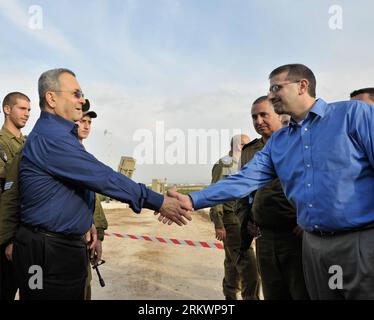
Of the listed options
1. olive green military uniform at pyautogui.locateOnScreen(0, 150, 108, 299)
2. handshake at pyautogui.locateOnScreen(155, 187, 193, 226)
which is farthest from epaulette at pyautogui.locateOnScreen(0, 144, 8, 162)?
handshake at pyautogui.locateOnScreen(155, 187, 193, 226)

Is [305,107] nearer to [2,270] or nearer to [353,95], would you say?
[353,95]

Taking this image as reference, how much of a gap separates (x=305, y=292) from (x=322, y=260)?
1.05 m

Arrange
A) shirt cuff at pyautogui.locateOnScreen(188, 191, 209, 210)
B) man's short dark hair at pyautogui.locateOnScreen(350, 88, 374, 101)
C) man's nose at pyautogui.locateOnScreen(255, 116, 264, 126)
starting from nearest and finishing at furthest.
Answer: shirt cuff at pyautogui.locateOnScreen(188, 191, 209, 210), man's short dark hair at pyautogui.locateOnScreen(350, 88, 374, 101), man's nose at pyautogui.locateOnScreen(255, 116, 264, 126)

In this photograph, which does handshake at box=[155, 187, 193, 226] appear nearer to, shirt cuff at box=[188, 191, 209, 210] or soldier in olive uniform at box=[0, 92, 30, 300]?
shirt cuff at box=[188, 191, 209, 210]

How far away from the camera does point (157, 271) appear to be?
22.4ft

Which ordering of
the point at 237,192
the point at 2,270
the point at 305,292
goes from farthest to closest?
the point at 2,270 → the point at 305,292 → the point at 237,192

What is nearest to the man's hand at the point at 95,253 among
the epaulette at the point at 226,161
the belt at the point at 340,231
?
the epaulette at the point at 226,161

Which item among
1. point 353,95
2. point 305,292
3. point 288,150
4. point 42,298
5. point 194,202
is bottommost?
point 305,292

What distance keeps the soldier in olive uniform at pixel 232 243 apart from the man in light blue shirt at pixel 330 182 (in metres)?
2.26

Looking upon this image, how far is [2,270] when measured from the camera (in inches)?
136

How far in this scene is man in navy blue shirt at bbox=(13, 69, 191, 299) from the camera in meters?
2.49

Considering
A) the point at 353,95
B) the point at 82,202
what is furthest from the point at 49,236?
the point at 353,95

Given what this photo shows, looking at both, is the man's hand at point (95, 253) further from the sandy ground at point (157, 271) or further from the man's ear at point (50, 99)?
the man's ear at point (50, 99)

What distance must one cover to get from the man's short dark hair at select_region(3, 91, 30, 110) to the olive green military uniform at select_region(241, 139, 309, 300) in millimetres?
3118
